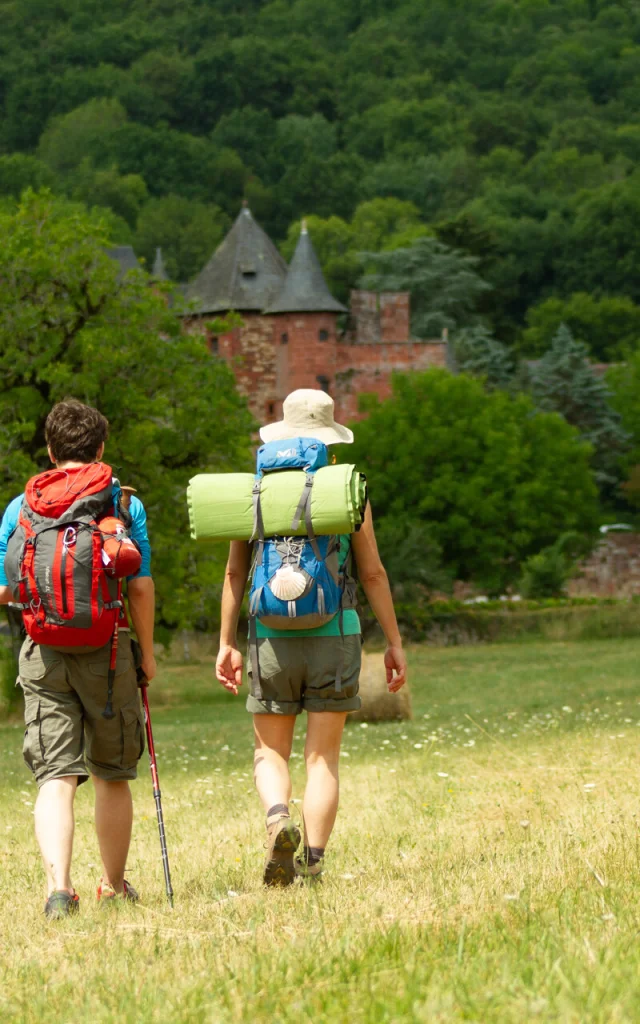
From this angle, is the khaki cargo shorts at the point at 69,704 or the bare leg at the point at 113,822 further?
the bare leg at the point at 113,822

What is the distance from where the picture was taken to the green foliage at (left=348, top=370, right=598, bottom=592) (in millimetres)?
62875

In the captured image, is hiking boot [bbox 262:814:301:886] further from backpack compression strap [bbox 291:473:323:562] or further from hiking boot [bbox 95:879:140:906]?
backpack compression strap [bbox 291:473:323:562]

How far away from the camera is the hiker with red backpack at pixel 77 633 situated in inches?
234

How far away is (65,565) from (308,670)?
1090mm

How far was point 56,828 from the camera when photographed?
6.04 metres

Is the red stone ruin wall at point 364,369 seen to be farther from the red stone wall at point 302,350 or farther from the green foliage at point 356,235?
the green foliage at point 356,235

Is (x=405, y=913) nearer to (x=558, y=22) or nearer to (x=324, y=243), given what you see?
(x=324, y=243)

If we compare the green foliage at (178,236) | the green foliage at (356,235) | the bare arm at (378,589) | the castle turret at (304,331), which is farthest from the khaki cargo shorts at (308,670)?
the green foliage at (178,236)

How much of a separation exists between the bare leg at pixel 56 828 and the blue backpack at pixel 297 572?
0.94 meters

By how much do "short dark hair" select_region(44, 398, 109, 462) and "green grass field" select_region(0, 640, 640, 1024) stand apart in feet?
5.29

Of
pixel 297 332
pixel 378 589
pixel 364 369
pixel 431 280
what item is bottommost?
pixel 378 589

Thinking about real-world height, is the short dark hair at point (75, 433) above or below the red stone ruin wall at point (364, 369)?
below

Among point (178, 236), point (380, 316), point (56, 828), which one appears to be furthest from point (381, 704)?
point (178, 236)

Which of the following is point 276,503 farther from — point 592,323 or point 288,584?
point 592,323
